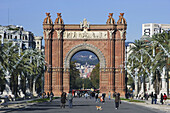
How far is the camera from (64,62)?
Answer: 113m

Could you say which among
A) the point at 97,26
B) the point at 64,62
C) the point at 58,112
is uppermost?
the point at 97,26

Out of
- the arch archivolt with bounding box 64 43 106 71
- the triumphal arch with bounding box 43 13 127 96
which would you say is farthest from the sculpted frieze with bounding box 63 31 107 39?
the arch archivolt with bounding box 64 43 106 71

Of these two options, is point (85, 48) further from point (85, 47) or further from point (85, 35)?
point (85, 35)

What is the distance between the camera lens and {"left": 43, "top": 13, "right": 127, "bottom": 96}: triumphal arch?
111688 mm

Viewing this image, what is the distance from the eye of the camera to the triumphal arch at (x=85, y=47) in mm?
111688

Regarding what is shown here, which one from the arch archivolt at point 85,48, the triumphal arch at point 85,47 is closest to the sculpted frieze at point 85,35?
the triumphal arch at point 85,47

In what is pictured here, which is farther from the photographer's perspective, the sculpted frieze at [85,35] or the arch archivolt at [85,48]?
the sculpted frieze at [85,35]

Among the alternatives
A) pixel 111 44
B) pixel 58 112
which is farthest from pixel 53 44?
pixel 58 112

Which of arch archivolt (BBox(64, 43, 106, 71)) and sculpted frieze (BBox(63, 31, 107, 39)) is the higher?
sculpted frieze (BBox(63, 31, 107, 39))

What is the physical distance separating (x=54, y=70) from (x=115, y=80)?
1478 cm

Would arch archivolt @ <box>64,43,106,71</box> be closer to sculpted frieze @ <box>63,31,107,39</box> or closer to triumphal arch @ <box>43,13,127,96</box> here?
triumphal arch @ <box>43,13,127,96</box>

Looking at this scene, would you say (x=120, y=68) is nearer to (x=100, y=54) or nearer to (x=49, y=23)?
(x=100, y=54)

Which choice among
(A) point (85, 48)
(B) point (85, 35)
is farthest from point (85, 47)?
(B) point (85, 35)

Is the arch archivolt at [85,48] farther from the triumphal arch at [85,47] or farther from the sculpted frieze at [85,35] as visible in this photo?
the sculpted frieze at [85,35]
